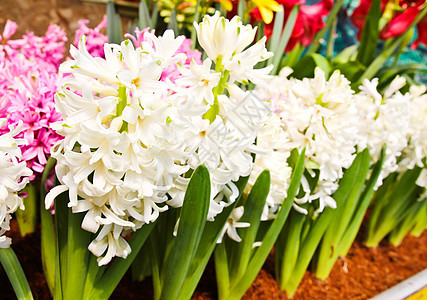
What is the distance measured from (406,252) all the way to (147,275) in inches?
33.4

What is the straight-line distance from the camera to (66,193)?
575 millimetres

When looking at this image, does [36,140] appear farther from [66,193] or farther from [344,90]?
[344,90]

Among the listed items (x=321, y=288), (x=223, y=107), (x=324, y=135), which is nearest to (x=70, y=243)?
(x=223, y=107)

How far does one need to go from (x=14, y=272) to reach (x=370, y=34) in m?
1.08

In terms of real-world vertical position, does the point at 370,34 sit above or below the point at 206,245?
above

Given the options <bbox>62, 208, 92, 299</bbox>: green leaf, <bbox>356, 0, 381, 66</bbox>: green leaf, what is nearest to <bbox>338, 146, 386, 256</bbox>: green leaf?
<bbox>356, 0, 381, 66</bbox>: green leaf

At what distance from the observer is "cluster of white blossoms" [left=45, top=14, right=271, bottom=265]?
46 cm

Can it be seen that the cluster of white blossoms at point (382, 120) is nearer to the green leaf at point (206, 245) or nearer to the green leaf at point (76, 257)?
the green leaf at point (206, 245)

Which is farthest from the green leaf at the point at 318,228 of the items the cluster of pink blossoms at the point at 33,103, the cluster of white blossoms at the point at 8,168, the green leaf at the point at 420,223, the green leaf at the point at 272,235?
the cluster of white blossoms at the point at 8,168

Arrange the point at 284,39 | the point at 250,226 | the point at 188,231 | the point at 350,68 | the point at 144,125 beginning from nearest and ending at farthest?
the point at 144,125, the point at 188,231, the point at 250,226, the point at 284,39, the point at 350,68

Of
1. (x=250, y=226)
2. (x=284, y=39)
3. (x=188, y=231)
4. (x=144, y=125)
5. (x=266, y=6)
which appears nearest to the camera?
(x=144, y=125)

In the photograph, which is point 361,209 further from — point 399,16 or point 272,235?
point 399,16

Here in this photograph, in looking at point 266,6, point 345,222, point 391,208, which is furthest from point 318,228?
point 266,6

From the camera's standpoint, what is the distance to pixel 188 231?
571mm
